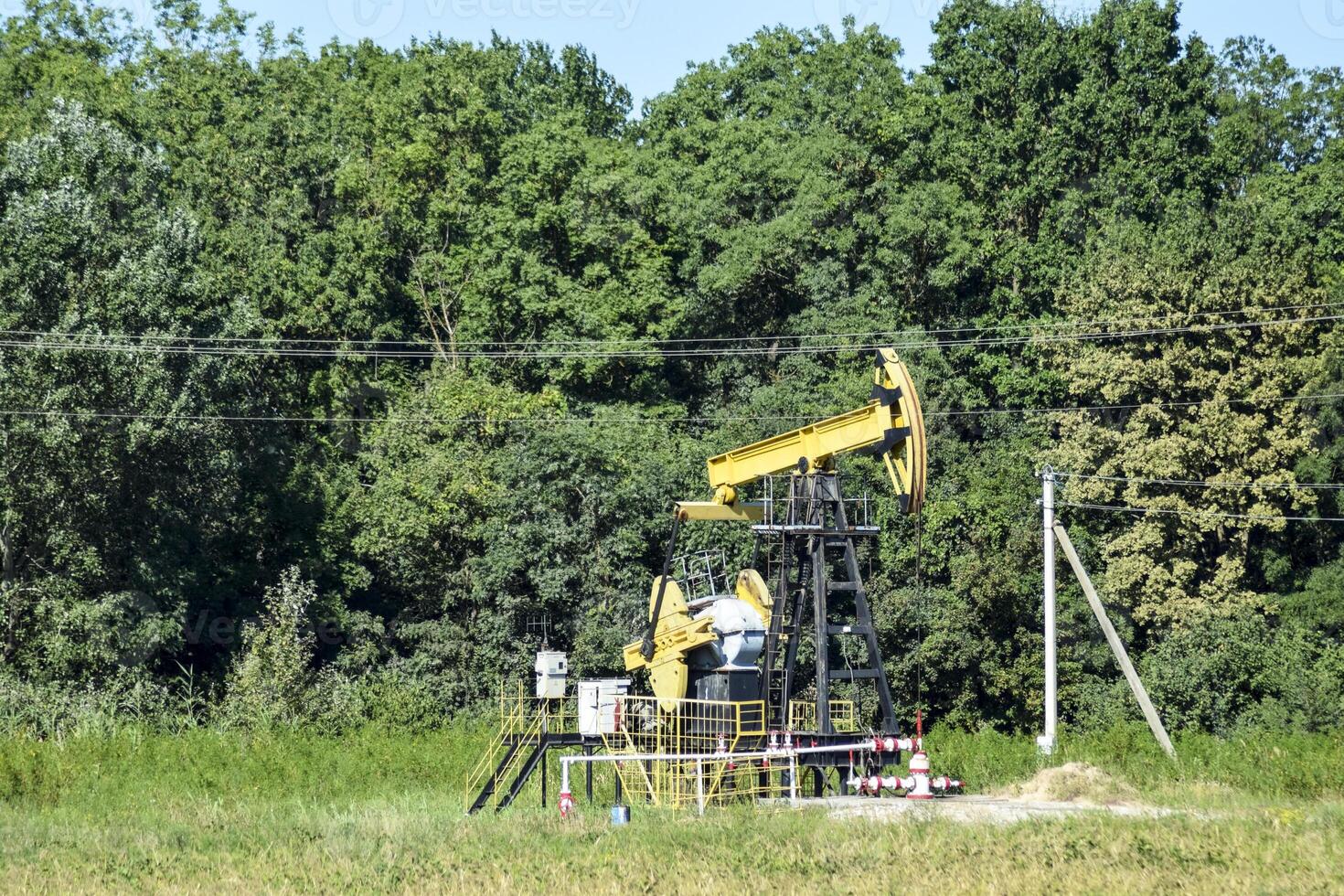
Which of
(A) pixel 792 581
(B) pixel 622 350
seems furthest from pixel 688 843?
(B) pixel 622 350

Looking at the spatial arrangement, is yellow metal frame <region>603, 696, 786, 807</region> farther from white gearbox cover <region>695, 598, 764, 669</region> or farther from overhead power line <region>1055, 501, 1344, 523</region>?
overhead power line <region>1055, 501, 1344, 523</region>

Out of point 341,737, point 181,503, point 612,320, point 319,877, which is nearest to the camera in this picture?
point 319,877

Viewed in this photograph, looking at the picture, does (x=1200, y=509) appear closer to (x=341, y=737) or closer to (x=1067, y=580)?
(x=1067, y=580)

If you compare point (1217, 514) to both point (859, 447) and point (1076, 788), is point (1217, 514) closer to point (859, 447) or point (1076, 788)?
point (1076, 788)

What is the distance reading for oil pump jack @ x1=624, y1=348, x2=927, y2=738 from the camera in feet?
74.8

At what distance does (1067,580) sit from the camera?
3806 centimetres

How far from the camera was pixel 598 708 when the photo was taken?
23.2 m

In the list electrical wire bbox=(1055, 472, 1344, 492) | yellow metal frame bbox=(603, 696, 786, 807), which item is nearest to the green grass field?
yellow metal frame bbox=(603, 696, 786, 807)

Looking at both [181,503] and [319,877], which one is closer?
[319,877]

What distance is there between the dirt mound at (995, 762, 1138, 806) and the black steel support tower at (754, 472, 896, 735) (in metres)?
2.08

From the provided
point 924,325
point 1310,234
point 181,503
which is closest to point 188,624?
point 181,503

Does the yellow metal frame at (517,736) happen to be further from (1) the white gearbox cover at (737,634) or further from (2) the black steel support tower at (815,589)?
(2) the black steel support tower at (815,589)

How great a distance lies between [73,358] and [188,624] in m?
8.10

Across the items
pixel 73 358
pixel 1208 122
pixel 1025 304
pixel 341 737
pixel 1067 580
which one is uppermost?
pixel 1208 122
